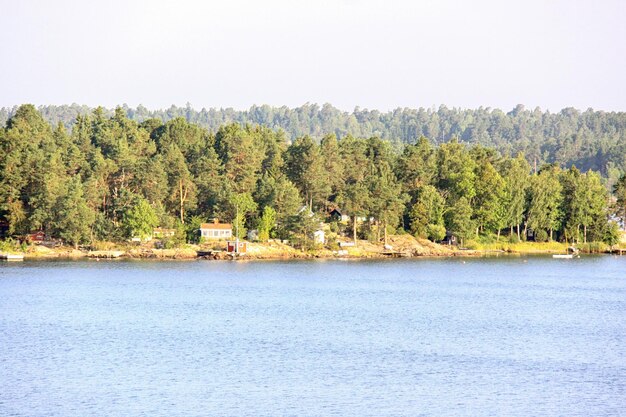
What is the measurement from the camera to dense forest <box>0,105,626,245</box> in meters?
92.8

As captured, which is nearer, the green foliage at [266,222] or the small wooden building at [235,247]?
the small wooden building at [235,247]

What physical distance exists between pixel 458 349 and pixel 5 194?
2424 inches

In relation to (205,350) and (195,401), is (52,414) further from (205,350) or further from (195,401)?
(205,350)

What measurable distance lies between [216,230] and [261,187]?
735 centimetres

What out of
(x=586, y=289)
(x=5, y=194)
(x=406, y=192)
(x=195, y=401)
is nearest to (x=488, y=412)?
(x=195, y=401)

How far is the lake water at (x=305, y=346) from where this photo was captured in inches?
1273

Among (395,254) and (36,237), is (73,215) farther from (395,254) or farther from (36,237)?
(395,254)

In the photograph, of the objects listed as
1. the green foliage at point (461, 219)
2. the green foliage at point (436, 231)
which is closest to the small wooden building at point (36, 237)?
the green foliage at point (436, 231)

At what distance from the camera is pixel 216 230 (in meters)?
96.1

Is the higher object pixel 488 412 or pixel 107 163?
pixel 107 163

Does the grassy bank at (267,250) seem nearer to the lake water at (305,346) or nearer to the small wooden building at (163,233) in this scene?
the small wooden building at (163,233)

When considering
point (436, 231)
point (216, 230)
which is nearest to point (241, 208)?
point (216, 230)

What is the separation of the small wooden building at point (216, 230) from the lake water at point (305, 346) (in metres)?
18.2

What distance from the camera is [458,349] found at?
42562 millimetres
